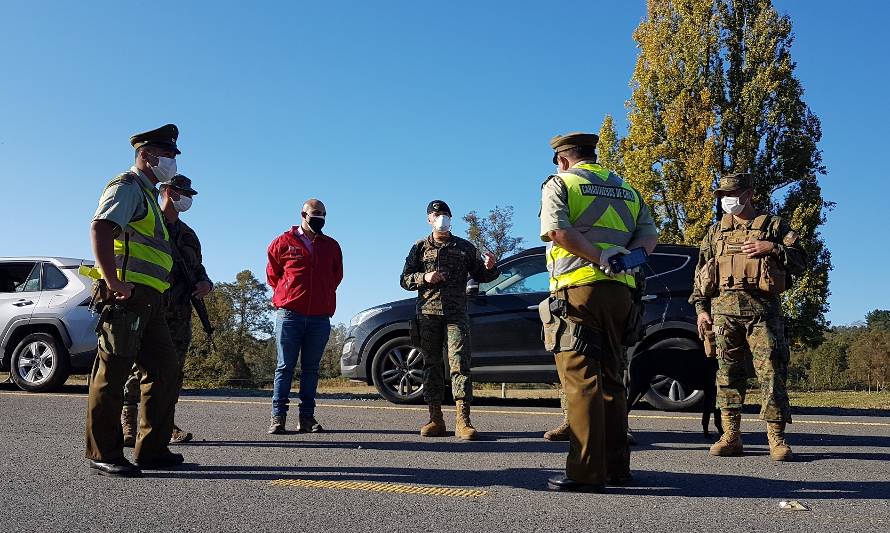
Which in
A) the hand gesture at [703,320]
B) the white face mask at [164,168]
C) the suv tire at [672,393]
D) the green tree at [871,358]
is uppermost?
the green tree at [871,358]

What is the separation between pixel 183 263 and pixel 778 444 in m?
4.41

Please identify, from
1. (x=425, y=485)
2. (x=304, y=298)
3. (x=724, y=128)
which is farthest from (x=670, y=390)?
(x=724, y=128)

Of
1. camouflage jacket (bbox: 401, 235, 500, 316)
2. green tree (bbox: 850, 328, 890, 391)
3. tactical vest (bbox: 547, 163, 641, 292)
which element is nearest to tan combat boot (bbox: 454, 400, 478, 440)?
camouflage jacket (bbox: 401, 235, 500, 316)

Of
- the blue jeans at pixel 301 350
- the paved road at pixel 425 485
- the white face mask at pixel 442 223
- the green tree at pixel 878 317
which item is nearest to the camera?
the paved road at pixel 425 485

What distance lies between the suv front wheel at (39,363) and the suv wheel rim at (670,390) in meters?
7.63

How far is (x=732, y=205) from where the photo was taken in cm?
588

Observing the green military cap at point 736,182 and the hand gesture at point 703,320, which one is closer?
Result: the green military cap at point 736,182

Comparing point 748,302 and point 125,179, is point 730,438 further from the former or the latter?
point 125,179

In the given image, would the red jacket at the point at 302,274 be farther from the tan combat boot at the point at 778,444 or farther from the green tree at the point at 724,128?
the green tree at the point at 724,128

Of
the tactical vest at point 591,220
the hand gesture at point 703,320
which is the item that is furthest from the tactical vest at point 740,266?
the tactical vest at point 591,220

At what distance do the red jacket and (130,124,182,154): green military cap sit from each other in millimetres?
2433

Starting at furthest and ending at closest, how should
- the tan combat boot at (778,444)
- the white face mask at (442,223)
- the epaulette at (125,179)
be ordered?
the white face mask at (442,223) → the tan combat boot at (778,444) → the epaulette at (125,179)

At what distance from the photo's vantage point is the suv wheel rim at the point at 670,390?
8828 mm

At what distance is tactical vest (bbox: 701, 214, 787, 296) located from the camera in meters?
5.70
